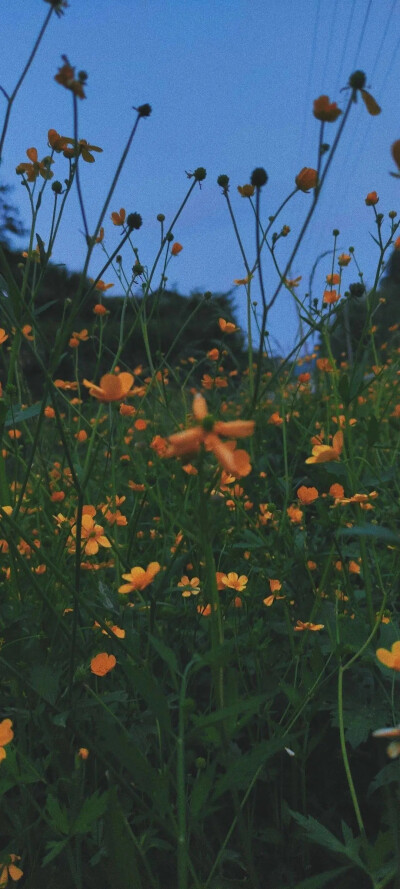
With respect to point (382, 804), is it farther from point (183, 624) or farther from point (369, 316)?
point (369, 316)

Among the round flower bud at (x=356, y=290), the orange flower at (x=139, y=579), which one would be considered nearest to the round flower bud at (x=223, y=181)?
the round flower bud at (x=356, y=290)

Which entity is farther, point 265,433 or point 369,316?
point 265,433

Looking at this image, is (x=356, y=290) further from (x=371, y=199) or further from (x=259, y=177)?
(x=259, y=177)

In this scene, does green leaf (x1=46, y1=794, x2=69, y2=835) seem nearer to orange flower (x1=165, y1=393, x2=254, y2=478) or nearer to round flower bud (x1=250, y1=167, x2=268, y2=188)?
orange flower (x1=165, y1=393, x2=254, y2=478)

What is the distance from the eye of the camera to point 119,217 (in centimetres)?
134

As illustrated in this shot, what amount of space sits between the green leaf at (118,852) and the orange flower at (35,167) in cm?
92

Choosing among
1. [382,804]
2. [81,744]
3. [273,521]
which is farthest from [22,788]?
[273,521]

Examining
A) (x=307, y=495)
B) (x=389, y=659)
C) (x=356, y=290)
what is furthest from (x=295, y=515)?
A: (x=389, y=659)

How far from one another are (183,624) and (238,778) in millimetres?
521

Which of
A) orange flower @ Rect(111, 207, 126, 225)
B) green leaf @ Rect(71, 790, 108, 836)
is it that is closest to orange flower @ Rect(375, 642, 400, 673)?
green leaf @ Rect(71, 790, 108, 836)

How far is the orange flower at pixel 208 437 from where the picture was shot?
51cm

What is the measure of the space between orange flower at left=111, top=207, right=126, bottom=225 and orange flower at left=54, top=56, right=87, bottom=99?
0.68 meters

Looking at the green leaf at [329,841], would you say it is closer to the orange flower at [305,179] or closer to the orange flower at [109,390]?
the orange flower at [109,390]

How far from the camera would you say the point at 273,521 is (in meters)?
1.30
